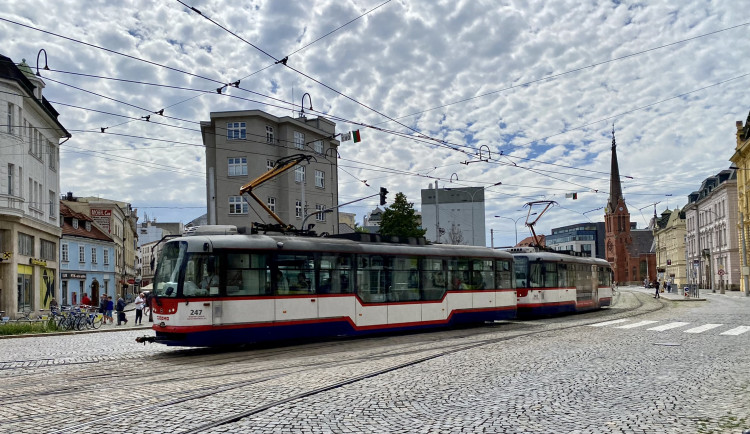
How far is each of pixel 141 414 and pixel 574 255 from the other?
1009 inches

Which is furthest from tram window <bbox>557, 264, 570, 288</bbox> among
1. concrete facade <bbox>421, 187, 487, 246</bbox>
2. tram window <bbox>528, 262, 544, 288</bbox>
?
concrete facade <bbox>421, 187, 487, 246</bbox>

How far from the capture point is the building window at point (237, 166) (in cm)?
4650

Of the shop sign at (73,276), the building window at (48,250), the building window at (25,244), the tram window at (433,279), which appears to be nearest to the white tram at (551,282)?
the tram window at (433,279)

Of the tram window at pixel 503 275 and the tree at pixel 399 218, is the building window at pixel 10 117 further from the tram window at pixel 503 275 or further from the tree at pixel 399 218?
the tree at pixel 399 218

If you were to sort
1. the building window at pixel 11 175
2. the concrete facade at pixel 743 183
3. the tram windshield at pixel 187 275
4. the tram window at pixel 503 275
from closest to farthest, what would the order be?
the tram windshield at pixel 187 275 → the tram window at pixel 503 275 → the building window at pixel 11 175 → the concrete facade at pixel 743 183

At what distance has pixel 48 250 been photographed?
37625mm

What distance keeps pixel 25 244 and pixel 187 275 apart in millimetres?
23295

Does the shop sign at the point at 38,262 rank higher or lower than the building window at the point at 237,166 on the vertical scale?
lower

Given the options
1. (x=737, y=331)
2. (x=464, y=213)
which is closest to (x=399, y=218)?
(x=737, y=331)

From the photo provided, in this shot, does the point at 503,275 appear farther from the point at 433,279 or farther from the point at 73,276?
the point at 73,276

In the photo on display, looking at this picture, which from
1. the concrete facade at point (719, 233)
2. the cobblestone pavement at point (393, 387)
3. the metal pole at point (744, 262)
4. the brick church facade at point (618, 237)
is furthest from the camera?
the brick church facade at point (618, 237)

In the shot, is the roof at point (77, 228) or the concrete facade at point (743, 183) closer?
the roof at point (77, 228)

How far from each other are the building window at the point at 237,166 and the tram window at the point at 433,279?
2840cm

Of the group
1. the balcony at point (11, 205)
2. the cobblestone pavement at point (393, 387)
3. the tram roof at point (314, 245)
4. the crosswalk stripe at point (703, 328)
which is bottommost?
the crosswalk stripe at point (703, 328)
